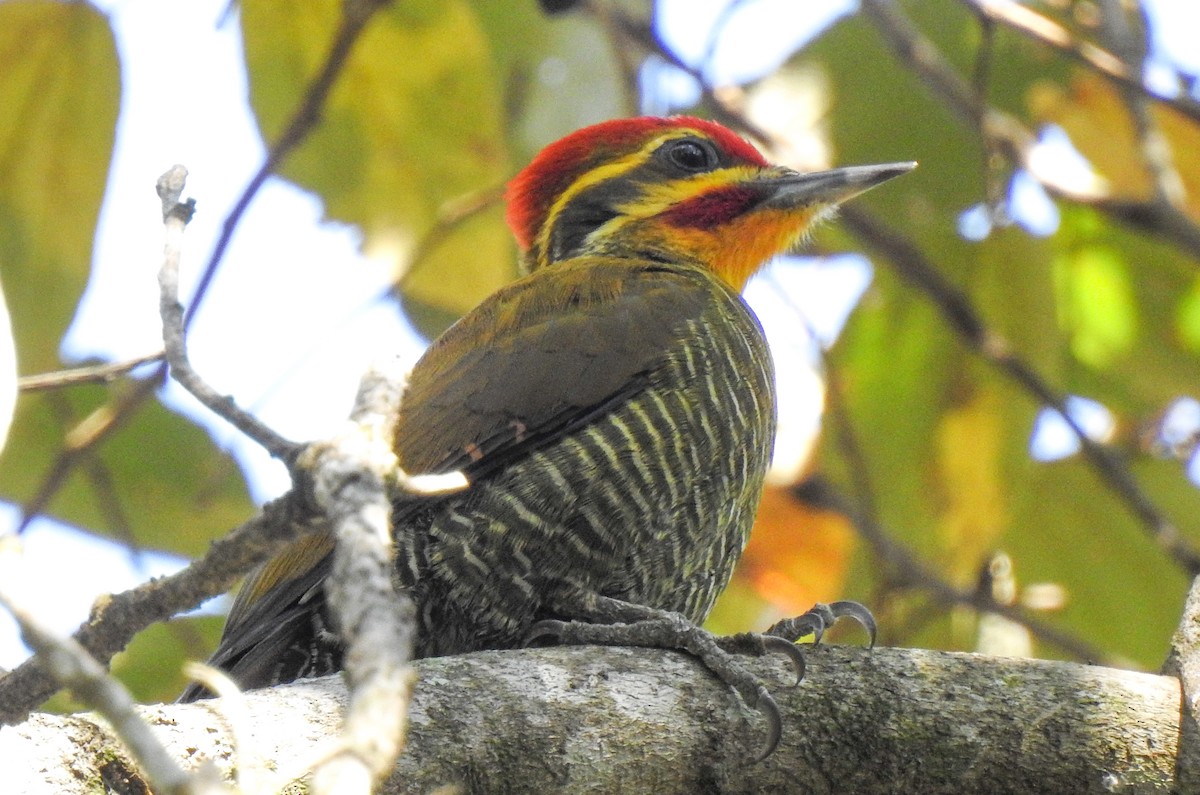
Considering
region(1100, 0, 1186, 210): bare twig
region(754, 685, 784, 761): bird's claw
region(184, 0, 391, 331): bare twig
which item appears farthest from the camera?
region(1100, 0, 1186, 210): bare twig

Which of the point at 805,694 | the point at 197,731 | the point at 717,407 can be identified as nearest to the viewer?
the point at 197,731

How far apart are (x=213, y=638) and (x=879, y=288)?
2783 mm

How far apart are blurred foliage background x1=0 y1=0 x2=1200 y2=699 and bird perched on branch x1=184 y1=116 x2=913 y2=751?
2.47ft

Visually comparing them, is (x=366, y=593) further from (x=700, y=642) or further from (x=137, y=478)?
(x=137, y=478)

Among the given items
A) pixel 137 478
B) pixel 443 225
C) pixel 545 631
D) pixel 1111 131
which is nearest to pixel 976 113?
pixel 1111 131

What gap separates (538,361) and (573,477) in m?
0.45

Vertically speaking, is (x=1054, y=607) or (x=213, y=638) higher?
(x=1054, y=607)

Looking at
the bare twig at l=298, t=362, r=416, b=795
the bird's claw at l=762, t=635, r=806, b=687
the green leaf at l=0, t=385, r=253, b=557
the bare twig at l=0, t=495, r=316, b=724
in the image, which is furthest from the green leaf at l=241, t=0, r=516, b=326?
the bare twig at l=298, t=362, r=416, b=795

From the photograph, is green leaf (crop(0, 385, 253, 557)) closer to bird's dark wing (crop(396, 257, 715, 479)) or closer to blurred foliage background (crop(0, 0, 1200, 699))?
blurred foliage background (crop(0, 0, 1200, 699))

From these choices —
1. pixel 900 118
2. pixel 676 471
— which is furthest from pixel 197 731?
pixel 900 118

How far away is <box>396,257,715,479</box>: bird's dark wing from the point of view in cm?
363

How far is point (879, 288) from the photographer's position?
18.9 feet

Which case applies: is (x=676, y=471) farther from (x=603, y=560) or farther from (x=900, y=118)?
(x=900, y=118)

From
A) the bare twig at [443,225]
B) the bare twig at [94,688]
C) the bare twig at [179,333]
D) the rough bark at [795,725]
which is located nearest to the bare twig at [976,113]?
the bare twig at [443,225]
